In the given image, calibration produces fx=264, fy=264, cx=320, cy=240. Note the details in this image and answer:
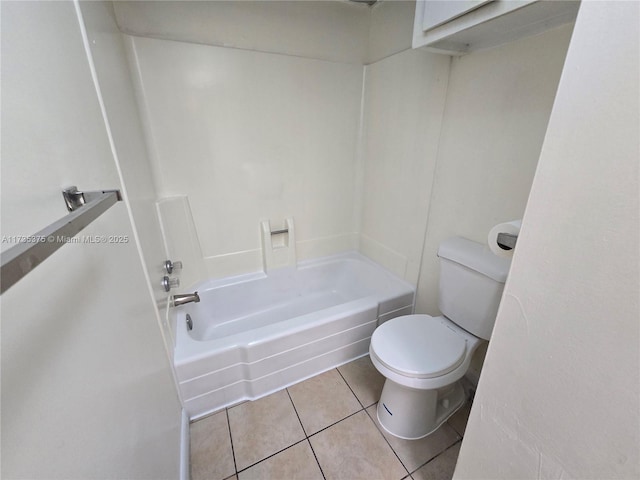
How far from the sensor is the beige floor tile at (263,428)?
124cm

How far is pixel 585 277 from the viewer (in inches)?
16.8

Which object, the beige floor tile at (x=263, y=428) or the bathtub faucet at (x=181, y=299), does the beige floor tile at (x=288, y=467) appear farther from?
the bathtub faucet at (x=181, y=299)

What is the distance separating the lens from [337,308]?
1.62 metres

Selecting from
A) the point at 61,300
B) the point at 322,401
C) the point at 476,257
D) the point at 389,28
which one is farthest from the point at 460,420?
the point at 389,28

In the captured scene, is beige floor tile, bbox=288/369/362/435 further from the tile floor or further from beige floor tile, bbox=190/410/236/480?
beige floor tile, bbox=190/410/236/480

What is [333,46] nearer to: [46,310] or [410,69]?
[410,69]

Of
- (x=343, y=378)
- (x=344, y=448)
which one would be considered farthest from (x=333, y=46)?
(x=344, y=448)

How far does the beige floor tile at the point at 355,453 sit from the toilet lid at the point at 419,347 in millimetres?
450

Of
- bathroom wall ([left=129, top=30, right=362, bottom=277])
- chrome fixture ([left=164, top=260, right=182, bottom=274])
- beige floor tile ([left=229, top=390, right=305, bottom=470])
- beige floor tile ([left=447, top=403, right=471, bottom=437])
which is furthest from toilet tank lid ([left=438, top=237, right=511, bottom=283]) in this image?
chrome fixture ([left=164, top=260, right=182, bottom=274])

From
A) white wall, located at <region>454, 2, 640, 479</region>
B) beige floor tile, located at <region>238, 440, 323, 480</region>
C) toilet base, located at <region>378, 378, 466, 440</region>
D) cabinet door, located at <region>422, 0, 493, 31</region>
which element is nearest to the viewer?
white wall, located at <region>454, 2, 640, 479</region>

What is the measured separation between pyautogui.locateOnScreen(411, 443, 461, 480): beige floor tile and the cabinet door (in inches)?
71.6

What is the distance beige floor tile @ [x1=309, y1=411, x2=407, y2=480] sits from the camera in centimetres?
116

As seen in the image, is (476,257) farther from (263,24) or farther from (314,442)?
(263,24)

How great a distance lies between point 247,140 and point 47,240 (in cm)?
162
